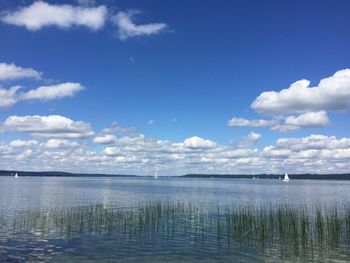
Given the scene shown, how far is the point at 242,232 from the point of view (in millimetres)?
24656

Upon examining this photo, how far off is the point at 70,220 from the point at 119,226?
12.3ft

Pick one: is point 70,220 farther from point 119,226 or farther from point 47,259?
point 47,259

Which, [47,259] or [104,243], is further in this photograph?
[104,243]

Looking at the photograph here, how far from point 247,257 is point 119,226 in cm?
1091

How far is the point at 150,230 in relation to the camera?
26.4 m

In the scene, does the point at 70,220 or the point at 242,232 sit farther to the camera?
the point at 70,220

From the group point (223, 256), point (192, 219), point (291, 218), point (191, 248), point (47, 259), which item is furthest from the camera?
point (192, 219)

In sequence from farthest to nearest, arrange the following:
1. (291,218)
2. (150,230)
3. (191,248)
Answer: (150,230)
(291,218)
(191,248)

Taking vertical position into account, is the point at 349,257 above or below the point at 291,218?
below

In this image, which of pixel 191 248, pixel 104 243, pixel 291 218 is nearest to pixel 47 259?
pixel 104 243

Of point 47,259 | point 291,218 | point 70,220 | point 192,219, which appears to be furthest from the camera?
point 192,219

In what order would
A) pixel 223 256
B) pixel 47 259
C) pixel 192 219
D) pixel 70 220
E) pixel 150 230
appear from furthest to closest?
pixel 192 219 < pixel 70 220 < pixel 150 230 < pixel 223 256 < pixel 47 259

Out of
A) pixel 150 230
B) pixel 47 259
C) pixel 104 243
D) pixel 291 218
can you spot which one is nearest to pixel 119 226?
pixel 150 230

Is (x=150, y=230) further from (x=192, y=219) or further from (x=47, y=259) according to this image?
(x=47, y=259)
